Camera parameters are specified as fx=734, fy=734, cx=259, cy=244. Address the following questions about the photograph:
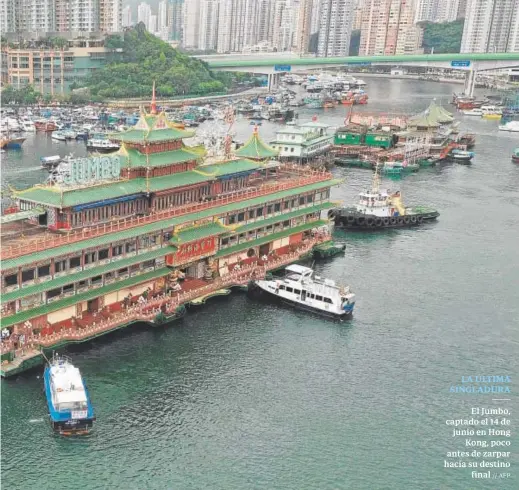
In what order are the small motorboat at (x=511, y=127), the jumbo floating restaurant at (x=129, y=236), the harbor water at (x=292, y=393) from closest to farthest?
the harbor water at (x=292, y=393)
the jumbo floating restaurant at (x=129, y=236)
the small motorboat at (x=511, y=127)

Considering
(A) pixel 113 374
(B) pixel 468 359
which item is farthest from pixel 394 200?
(A) pixel 113 374

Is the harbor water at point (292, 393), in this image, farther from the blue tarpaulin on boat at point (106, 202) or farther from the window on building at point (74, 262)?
the blue tarpaulin on boat at point (106, 202)

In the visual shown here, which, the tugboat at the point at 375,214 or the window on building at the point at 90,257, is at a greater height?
the window on building at the point at 90,257

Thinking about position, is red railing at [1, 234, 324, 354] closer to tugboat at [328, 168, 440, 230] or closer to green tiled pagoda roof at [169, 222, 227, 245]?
green tiled pagoda roof at [169, 222, 227, 245]

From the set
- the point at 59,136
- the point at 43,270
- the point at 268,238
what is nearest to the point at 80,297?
the point at 43,270

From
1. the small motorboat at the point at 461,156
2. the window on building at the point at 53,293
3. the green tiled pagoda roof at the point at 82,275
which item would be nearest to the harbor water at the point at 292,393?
the window on building at the point at 53,293
